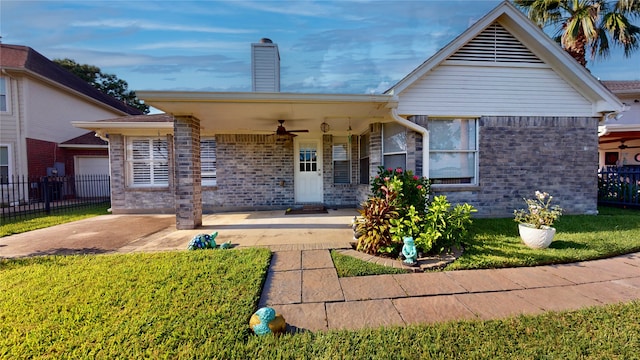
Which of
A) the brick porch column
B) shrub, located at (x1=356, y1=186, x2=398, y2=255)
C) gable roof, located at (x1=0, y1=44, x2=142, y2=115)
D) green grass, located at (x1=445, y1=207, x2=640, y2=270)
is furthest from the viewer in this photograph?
gable roof, located at (x1=0, y1=44, x2=142, y2=115)

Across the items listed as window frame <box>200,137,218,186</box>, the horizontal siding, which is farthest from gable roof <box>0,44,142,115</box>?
the horizontal siding

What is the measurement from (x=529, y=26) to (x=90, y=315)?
9.28 meters

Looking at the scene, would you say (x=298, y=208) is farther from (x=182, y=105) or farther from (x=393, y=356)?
(x=393, y=356)

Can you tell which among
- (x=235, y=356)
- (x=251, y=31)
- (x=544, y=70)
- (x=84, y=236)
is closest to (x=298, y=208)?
(x=84, y=236)

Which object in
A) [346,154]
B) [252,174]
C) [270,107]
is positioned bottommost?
[252,174]

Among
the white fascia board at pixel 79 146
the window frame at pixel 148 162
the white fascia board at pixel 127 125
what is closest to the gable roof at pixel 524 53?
the white fascia board at pixel 127 125

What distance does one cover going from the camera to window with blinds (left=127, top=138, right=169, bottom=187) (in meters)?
8.75

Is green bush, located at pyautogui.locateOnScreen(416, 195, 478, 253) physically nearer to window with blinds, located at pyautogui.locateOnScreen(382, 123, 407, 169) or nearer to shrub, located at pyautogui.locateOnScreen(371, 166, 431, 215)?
shrub, located at pyautogui.locateOnScreen(371, 166, 431, 215)

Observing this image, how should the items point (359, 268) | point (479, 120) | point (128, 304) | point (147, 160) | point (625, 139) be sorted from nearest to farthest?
point (128, 304), point (359, 268), point (479, 120), point (147, 160), point (625, 139)

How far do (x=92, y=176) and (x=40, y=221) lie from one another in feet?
23.1

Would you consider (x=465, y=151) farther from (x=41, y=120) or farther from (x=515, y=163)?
(x=41, y=120)

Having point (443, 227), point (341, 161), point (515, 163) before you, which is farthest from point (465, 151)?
point (341, 161)

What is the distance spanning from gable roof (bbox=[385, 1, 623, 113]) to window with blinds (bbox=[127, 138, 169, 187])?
7.44 meters

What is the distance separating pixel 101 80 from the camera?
25.8 meters
